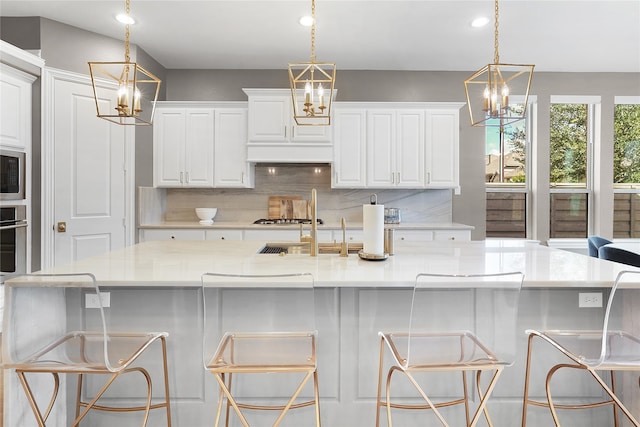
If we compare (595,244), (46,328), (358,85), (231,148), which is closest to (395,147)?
(358,85)

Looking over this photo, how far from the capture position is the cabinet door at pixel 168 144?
14.2 ft

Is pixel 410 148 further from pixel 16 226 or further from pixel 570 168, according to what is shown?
pixel 16 226

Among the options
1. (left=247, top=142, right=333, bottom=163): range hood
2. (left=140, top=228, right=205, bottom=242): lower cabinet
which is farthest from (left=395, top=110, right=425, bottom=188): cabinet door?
(left=140, top=228, right=205, bottom=242): lower cabinet

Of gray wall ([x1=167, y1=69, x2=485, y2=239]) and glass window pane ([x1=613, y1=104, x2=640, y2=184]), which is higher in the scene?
gray wall ([x1=167, y1=69, x2=485, y2=239])

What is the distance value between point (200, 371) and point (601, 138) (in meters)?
5.23

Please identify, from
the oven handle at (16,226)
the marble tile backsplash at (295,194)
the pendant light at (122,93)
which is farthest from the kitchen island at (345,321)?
the marble tile backsplash at (295,194)

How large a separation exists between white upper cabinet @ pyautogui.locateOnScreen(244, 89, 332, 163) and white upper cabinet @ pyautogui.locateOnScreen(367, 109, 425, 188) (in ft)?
1.68

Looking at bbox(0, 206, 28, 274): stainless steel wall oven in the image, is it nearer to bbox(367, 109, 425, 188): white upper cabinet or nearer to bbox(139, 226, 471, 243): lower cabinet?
bbox(139, 226, 471, 243): lower cabinet

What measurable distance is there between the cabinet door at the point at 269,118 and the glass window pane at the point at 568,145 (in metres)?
3.31

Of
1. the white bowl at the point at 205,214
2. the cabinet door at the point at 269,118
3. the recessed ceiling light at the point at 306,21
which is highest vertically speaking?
the recessed ceiling light at the point at 306,21

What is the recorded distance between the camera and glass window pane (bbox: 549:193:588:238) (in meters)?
4.92

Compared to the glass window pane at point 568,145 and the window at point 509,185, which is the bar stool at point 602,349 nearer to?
the window at point 509,185

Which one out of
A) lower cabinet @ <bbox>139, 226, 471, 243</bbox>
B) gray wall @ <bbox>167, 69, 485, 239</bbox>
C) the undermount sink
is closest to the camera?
the undermount sink

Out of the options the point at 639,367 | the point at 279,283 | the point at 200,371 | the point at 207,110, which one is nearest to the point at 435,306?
the point at 279,283
